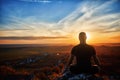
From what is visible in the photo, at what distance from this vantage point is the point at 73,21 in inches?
182

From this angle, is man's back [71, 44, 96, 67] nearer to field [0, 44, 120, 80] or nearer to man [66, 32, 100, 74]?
man [66, 32, 100, 74]

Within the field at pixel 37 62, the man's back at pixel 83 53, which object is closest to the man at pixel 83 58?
the man's back at pixel 83 53

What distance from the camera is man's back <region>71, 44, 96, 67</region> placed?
3.11 metres

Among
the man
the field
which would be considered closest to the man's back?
the man

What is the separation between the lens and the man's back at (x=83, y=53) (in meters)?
3.11

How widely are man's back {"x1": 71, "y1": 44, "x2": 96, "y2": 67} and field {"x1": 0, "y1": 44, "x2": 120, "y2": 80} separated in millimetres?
1369

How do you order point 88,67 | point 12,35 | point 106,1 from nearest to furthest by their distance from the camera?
point 88,67
point 106,1
point 12,35

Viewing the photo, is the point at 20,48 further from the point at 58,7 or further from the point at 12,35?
the point at 58,7

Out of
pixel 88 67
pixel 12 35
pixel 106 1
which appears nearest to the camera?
pixel 88 67

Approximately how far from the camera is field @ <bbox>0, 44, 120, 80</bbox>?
4.78 metres

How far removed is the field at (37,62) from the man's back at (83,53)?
4.49ft

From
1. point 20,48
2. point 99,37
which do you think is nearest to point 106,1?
point 99,37

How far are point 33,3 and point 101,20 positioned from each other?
4.98 ft

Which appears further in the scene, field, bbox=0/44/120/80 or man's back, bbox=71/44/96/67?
field, bbox=0/44/120/80
